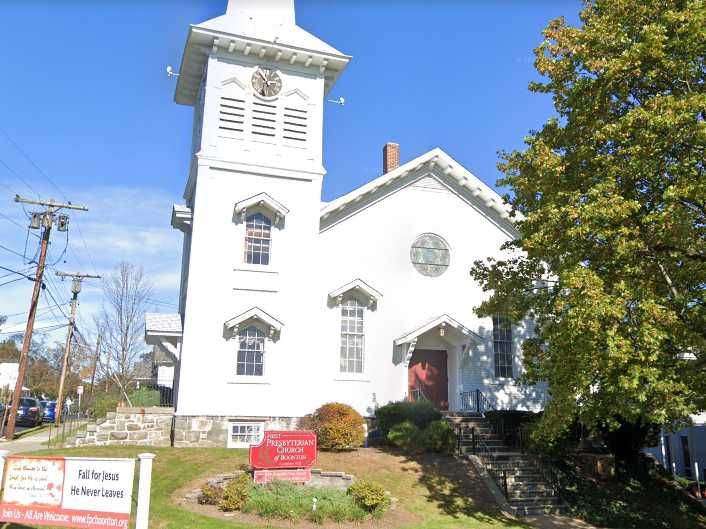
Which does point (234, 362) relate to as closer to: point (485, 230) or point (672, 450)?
point (485, 230)

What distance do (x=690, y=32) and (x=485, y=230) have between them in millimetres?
12563

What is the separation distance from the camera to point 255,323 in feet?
65.8

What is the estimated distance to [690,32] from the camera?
11.4m

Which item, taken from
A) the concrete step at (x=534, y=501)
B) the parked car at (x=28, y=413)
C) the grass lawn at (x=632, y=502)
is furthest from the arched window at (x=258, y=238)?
the parked car at (x=28, y=413)

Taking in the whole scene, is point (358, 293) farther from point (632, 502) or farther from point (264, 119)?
point (632, 502)

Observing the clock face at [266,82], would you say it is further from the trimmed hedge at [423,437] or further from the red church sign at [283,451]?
the red church sign at [283,451]

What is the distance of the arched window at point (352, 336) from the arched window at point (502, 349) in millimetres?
5081

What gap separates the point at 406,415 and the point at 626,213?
9749mm

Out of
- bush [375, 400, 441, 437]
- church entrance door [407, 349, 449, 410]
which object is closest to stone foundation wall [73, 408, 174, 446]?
bush [375, 400, 441, 437]

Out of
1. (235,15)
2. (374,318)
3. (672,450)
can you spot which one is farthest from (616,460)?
(235,15)

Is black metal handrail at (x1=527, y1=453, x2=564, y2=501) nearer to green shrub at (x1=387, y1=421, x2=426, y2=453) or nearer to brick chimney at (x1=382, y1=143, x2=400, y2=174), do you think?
green shrub at (x1=387, y1=421, x2=426, y2=453)

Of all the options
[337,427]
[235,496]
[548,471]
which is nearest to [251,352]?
[337,427]

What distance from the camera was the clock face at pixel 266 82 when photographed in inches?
851

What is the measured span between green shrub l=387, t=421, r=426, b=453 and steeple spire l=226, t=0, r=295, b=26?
591 inches
